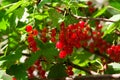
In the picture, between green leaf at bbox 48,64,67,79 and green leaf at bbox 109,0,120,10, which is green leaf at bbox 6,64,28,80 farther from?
green leaf at bbox 109,0,120,10

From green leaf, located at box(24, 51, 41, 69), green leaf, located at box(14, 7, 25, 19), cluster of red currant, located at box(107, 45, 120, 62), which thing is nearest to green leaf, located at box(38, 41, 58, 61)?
green leaf, located at box(24, 51, 41, 69)

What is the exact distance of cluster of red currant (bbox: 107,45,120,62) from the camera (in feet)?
5.14

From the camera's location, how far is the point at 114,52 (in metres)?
1.56

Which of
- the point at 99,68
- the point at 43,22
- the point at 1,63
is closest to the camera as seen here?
the point at 1,63

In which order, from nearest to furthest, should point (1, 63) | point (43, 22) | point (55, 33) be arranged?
1. point (1, 63)
2. point (55, 33)
3. point (43, 22)

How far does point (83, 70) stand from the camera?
168cm

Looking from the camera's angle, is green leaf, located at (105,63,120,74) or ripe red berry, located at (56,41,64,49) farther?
green leaf, located at (105,63,120,74)

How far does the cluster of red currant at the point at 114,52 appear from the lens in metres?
1.57

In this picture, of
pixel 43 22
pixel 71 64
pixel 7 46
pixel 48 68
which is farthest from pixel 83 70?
pixel 7 46

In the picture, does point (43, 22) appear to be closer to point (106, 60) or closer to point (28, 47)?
point (28, 47)

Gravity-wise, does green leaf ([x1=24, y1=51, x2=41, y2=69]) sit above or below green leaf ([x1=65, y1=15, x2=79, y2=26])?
below

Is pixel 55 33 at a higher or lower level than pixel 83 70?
higher

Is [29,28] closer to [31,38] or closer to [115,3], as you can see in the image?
[31,38]

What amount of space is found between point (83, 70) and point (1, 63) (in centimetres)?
42
